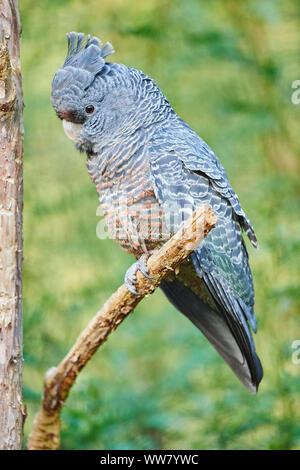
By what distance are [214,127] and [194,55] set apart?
2.00 ft

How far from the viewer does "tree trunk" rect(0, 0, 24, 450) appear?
86.2 inches

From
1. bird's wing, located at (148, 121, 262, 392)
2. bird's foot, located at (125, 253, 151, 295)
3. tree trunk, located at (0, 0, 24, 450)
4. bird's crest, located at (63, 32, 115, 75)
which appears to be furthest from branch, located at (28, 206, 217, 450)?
bird's crest, located at (63, 32, 115, 75)

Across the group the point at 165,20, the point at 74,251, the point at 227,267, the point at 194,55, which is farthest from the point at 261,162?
the point at 227,267

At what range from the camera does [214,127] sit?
14.8 ft

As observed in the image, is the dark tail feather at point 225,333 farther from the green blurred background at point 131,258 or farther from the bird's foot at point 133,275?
the green blurred background at point 131,258

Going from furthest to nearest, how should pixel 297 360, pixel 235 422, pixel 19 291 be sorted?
pixel 235 422 < pixel 297 360 < pixel 19 291

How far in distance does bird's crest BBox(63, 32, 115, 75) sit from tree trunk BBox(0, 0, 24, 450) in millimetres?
392

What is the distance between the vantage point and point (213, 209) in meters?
2.70

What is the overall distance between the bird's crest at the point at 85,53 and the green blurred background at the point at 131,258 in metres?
1.48

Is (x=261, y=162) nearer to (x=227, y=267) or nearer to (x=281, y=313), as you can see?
(x=281, y=313)

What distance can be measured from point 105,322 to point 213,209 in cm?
78

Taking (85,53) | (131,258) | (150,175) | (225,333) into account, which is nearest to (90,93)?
(85,53)

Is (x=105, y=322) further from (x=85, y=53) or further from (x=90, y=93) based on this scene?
(x=85, y=53)

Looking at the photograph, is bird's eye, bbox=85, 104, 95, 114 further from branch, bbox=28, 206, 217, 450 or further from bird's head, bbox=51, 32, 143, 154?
branch, bbox=28, 206, 217, 450
